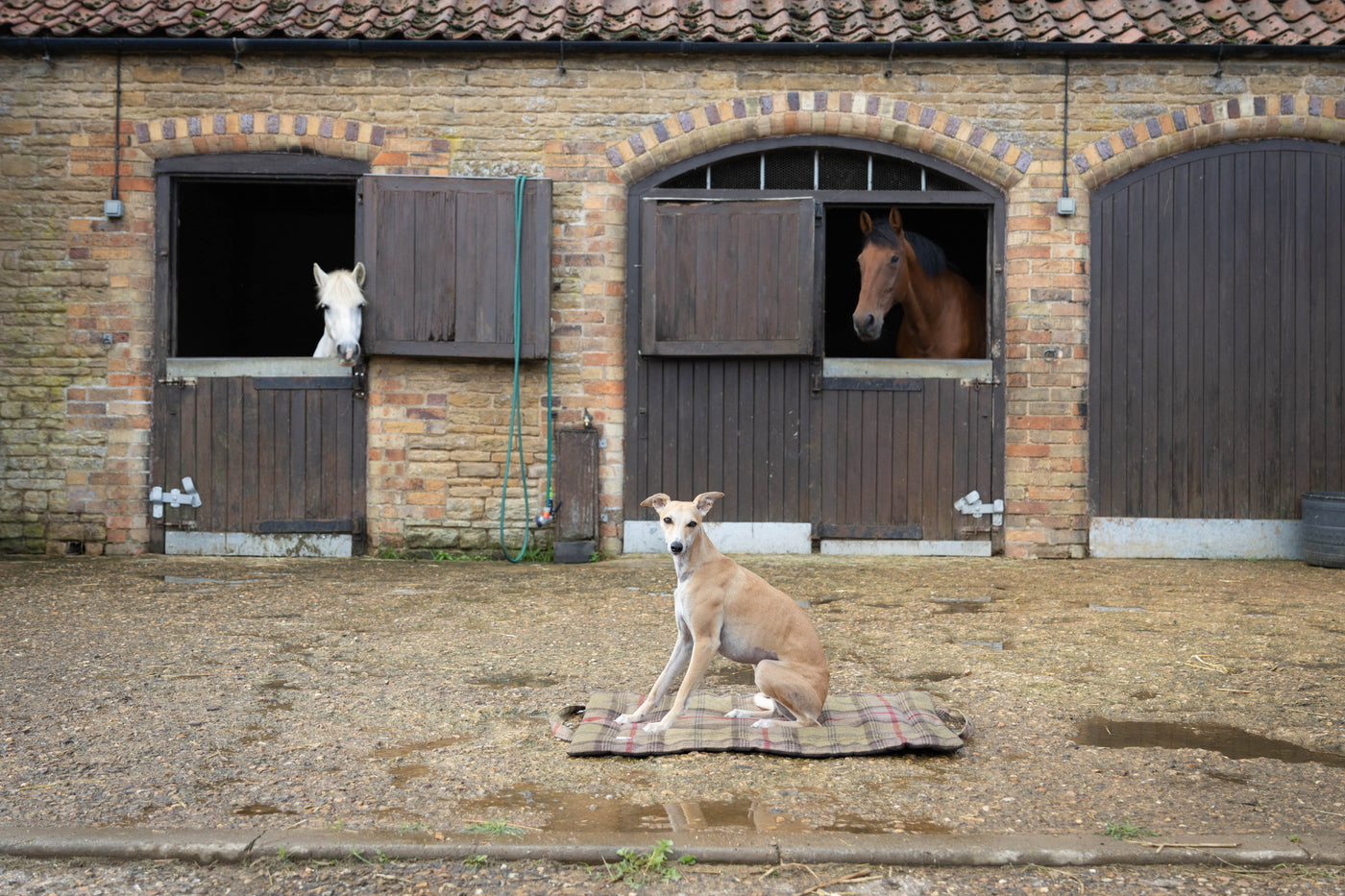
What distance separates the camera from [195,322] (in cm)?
1074

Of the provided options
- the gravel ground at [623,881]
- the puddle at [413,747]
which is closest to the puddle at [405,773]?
the puddle at [413,747]

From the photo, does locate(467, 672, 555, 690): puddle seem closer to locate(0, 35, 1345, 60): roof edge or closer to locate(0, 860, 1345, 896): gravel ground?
locate(0, 860, 1345, 896): gravel ground

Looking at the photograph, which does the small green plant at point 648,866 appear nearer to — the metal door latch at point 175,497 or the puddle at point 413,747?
the puddle at point 413,747

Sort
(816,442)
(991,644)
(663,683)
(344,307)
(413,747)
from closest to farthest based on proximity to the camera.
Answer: (413,747) → (663,683) → (991,644) → (344,307) → (816,442)

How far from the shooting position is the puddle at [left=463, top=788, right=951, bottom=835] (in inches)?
126

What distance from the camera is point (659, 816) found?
10.8ft

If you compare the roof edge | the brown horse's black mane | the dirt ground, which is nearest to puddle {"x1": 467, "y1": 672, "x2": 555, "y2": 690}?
the dirt ground

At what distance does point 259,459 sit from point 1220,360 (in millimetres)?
7214

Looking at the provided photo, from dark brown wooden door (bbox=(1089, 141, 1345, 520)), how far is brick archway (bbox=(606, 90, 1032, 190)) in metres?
1.13

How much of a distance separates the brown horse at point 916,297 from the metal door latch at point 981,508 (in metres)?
1.30

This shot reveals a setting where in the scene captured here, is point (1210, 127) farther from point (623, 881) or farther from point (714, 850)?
point (623, 881)

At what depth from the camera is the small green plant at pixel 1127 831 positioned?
3.14 m

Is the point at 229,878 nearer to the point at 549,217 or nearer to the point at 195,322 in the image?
the point at 549,217

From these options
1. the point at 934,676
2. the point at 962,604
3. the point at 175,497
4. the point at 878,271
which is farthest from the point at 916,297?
the point at 175,497
